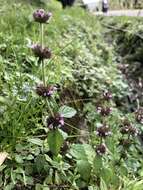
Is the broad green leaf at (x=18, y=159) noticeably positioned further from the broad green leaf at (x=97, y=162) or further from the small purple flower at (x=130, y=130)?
the small purple flower at (x=130, y=130)

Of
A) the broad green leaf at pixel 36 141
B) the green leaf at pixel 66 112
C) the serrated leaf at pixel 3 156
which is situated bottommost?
the serrated leaf at pixel 3 156

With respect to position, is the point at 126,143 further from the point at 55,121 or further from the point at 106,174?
the point at 55,121

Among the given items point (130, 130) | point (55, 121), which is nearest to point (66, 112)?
point (55, 121)

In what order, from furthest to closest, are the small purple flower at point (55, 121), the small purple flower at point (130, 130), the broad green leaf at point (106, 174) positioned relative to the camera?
the small purple flower at point (130, 130)
the broad green leaf at point (106, 174)
the small purple flower at point (55, 121)

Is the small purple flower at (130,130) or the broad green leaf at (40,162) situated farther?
the small purple flower at (130,130)

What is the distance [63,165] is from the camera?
2193 millimetres

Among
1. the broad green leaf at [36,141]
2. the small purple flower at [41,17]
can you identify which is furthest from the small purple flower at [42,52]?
the broad green leaf at [36,141]

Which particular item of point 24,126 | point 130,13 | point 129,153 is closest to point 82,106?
point 129,153

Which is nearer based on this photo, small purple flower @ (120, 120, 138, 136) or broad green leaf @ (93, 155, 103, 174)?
broad green leaf @ (93, 155, 103, 174)

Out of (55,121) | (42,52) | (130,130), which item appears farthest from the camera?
(130,130)

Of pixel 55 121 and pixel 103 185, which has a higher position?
pixel 55 121

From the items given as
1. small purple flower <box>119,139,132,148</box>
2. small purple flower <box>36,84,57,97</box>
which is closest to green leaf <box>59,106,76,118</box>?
small purple flower <box>36,84,57,97</box>

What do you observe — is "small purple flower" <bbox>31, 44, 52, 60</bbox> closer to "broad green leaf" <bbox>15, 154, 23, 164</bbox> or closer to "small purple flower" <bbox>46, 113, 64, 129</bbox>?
"small purple flower" <bbox>46, 113, 64, 129</bbox>

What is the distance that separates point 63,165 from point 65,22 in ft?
10.5
